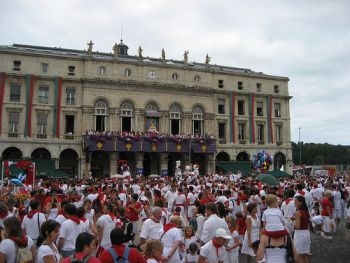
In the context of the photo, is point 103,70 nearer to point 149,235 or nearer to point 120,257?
point 149,235

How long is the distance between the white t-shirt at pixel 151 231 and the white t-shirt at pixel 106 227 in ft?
4.50

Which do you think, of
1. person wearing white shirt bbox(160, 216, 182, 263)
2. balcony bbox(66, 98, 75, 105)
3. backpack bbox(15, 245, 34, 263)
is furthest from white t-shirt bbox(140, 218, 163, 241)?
balcony bbox(66, 98, 75, 105)

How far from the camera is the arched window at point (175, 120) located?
4612cm

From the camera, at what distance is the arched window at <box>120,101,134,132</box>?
144 feet

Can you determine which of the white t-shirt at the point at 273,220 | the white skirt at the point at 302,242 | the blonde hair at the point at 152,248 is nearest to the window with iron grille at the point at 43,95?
the white skirt at the point at 302,242

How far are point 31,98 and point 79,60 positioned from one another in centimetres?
695

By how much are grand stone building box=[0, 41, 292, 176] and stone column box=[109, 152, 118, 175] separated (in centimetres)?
4

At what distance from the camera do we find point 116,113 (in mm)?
43188

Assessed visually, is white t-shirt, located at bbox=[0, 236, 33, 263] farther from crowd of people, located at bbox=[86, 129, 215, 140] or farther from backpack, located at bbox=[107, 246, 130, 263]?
crowd of people, located at bbox=[86, 129, 215, 140]

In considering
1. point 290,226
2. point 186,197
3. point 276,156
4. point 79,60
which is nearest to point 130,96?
point 79,60

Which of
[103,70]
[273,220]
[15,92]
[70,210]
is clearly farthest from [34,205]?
[103,70]

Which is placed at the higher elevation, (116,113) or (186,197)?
(116,113)

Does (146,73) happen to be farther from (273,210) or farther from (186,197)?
(273,210)

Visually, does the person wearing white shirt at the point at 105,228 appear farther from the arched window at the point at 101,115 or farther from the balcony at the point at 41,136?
the arched window at the point at 101,115
